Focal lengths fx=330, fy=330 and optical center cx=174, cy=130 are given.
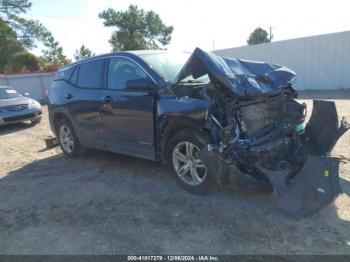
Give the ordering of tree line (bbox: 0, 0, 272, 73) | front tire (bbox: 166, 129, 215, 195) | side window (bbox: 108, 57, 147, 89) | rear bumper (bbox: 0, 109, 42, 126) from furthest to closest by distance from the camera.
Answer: tree line (bbox: 0, 0, 272, 73) → rear bumper (bbox: 0, 109, 42, 126) → side window (bbox: 108, 57, 147, 89) → front tire (bbox: 166, 129, 215, 195)

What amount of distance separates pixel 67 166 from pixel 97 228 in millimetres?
2789

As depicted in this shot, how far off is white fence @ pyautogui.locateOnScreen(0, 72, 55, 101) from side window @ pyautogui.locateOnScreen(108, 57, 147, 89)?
17.3 m

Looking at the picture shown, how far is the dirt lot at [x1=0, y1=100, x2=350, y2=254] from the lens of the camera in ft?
10.2

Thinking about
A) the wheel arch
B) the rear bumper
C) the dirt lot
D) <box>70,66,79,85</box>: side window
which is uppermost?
<box>70,66,79,85</box>: side window

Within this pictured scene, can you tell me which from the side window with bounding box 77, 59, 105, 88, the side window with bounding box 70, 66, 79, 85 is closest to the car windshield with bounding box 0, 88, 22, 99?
the side window with bounding box 70, 66, 79, 85

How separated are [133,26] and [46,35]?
33.0 feet

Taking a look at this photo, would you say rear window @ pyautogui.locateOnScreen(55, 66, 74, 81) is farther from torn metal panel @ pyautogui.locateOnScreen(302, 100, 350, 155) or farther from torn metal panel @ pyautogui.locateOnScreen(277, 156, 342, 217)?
torn metal panel @ pyautogui.locateOnScreen(277, 156, 342, 217)

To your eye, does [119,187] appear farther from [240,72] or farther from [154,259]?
[240,72]

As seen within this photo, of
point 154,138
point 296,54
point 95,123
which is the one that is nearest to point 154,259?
point 154,138

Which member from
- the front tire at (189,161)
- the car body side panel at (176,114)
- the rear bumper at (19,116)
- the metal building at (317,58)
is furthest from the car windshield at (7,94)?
the metal building at (317,58)

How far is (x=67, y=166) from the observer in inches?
239

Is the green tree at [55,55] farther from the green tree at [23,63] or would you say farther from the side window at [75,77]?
the side window at [75,77]

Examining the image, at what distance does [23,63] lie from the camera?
36438mm

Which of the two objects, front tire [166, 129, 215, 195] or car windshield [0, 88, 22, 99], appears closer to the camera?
front tire [166, 129, 215, 195]
